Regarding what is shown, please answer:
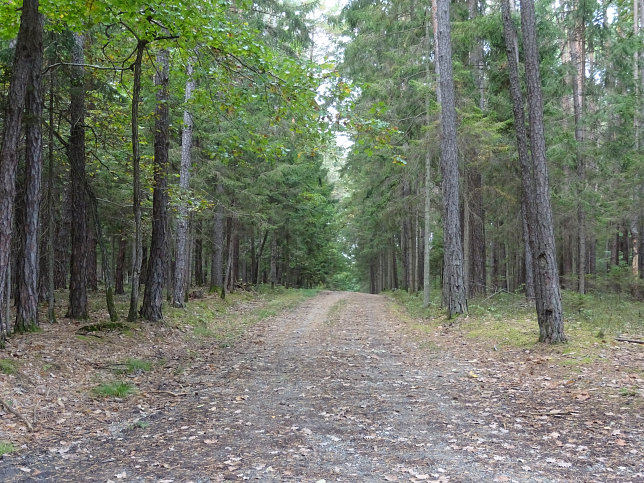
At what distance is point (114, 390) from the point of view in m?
6.68

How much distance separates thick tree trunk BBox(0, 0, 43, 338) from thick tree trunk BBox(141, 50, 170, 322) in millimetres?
4475

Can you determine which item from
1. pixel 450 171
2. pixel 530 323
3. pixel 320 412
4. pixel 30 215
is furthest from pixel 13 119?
pixel 530 323

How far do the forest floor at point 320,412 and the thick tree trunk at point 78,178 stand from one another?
1255mm

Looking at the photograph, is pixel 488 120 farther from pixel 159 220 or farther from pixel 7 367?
pixel 7 367

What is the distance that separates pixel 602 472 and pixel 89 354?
7814 mm

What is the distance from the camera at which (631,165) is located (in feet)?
60.0

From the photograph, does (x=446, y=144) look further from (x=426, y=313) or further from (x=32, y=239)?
(x=32, y=239)

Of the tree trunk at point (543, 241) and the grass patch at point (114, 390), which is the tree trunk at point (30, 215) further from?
the tree trunk at point (543, 241)

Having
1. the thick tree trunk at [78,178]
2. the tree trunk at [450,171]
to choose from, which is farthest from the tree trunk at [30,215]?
the tree trunk at [450,171]

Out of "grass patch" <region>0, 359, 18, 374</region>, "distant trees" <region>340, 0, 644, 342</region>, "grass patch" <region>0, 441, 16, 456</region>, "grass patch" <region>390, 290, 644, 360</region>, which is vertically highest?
"distant trees" <region>340, 0, 644, 342</region>

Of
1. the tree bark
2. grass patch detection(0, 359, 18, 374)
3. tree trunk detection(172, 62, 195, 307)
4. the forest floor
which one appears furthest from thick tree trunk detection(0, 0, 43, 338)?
the tree bark

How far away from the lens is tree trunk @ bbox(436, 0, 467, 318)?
13.8 m

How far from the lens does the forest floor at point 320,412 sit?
413 centimetres

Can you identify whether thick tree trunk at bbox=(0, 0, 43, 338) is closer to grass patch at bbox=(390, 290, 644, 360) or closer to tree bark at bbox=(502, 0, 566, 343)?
tree bark at bbox=(502, 0, 566, 343)
